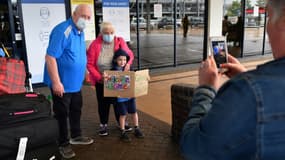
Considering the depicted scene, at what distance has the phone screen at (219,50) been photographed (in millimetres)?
1381

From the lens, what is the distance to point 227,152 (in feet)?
2.54

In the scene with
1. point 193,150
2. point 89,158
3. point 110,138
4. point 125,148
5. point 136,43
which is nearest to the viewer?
point 193,150

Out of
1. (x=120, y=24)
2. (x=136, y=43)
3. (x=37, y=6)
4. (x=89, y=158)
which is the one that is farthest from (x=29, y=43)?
(x=89, y=158)

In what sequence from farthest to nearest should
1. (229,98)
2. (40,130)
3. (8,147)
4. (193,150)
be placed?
(40,130) < (8,147) < (193,150) < (229,98)

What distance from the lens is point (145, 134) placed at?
3.94 meters

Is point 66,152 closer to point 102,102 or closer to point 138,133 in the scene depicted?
point 102,102

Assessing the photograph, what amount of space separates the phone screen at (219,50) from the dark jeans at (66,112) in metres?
2.08

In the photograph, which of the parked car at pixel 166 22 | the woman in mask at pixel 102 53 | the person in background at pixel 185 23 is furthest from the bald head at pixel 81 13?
the person in background at pixel 185 23

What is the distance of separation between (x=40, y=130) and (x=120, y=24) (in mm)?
4974

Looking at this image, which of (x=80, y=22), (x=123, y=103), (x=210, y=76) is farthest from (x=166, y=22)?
(x=210, y=76)

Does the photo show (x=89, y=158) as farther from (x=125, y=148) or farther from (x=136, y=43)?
(x=136, y=43)

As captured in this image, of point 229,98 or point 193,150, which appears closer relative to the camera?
point 229,98

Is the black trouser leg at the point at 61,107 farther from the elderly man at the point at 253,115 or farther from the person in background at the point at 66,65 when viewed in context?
the elderly man at the point at 253,115

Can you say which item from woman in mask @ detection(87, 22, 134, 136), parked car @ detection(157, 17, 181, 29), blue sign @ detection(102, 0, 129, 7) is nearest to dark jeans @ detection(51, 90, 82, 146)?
woman in mask @ detection(87, 22, 134, 136)
